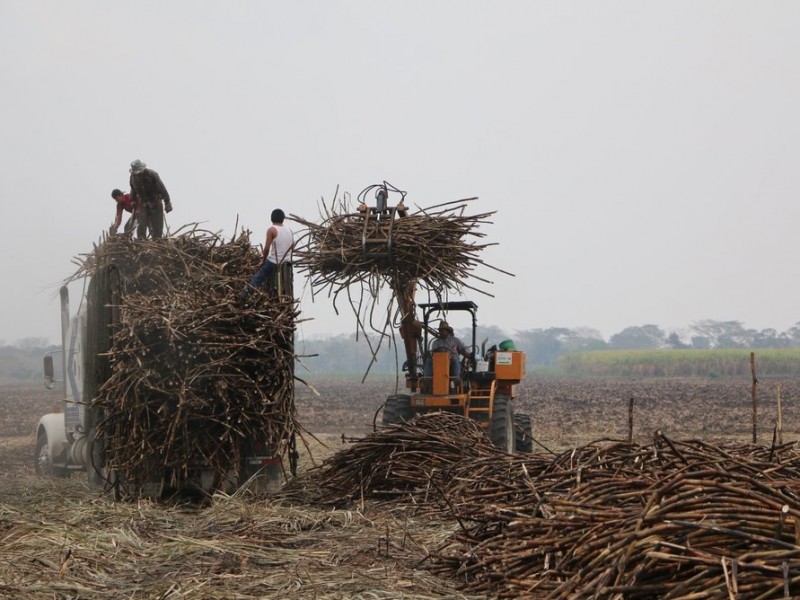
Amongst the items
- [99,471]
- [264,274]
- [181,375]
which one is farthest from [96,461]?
[264,274]

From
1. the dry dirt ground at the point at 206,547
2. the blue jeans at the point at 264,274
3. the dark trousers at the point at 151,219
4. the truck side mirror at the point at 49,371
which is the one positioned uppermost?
the dark trousers at the point at 151,219

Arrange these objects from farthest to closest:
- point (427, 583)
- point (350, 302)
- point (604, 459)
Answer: point (350, 302) → point (604, 459) → point (427, 583)

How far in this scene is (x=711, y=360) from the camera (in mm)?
70625

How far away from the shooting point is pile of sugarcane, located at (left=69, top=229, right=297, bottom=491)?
10008 millimetres

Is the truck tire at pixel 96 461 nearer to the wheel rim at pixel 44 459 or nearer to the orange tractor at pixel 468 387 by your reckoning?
the wheel rim at pixel 44 459

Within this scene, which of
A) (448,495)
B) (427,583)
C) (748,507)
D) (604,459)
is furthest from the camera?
(448,495)

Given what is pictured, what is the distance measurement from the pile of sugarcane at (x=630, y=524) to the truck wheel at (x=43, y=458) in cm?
706

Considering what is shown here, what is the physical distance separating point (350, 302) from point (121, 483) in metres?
3.46

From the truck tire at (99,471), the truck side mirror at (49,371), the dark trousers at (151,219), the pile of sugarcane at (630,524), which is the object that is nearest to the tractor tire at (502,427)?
the pile of sugarcane at (630,524)

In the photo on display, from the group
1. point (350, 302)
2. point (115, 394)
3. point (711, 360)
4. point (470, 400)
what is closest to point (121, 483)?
point (115, 394)

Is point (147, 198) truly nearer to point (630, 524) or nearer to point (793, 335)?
point (630, 524)

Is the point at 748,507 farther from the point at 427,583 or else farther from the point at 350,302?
the point at 350,302

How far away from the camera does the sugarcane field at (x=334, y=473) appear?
16.5 ft

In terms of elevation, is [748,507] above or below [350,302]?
below
